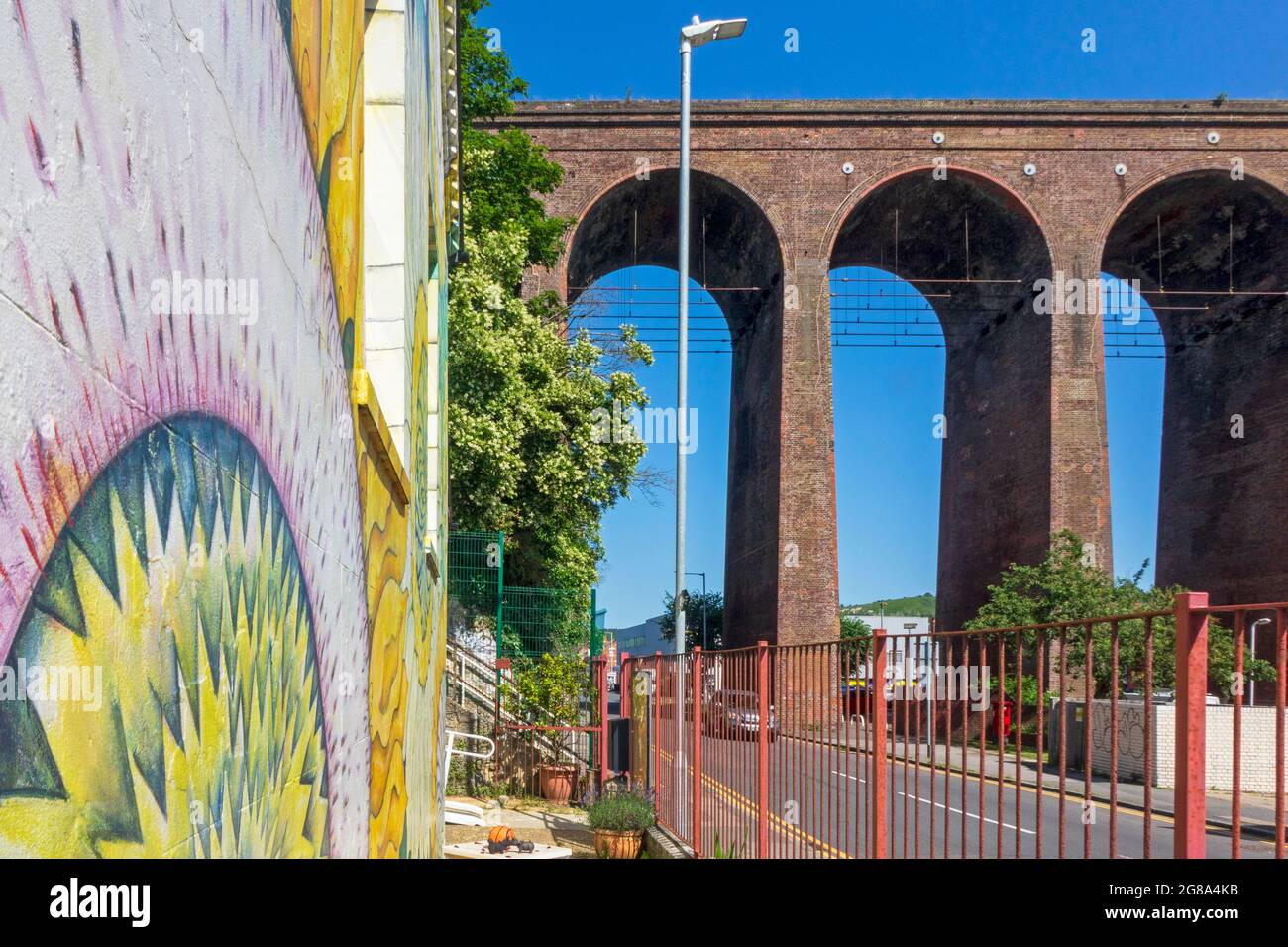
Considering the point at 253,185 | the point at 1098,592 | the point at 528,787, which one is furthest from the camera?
the point at 1098,592

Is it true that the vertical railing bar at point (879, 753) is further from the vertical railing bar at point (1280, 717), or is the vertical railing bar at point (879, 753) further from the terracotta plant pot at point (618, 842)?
the terracotta plant pot at point (618, 842)

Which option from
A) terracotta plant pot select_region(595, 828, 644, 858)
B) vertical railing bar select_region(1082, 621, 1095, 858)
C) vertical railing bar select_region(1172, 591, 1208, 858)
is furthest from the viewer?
terracotta plant pot select_region(595, 828, 644, 858)

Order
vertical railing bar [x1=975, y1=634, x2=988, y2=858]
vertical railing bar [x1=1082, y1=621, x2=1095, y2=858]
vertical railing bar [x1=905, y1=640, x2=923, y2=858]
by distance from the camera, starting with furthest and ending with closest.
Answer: vertical railing bar [x1=905, y1=640, x2=923, y2=858], vertical railing bar [x1=975, y1=634, x2=988, y2=858], vertical railing bar [x1=1082, y1=621, x2=1095, y2=858]

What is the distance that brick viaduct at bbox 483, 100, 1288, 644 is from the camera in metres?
32.4

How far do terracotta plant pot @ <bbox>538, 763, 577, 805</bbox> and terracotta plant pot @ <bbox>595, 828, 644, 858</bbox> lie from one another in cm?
578

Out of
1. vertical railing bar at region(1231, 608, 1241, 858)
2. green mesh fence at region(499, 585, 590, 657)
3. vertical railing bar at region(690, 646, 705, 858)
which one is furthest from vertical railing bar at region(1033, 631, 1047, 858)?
green mesh fence at region(499, 585, 590, 657)

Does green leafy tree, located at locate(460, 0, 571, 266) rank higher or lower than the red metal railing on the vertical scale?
higher

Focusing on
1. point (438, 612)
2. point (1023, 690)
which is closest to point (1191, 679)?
point (1023, 690)

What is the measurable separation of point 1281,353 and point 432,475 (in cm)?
Answer: 3368

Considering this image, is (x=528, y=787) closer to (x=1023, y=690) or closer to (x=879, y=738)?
(x=879, y=738)

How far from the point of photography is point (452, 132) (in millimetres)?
8367

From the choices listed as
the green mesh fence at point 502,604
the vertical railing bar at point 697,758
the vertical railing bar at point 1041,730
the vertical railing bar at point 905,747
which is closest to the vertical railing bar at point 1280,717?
the vertical railing bar at point 1041,730

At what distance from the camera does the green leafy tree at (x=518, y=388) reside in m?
19.7

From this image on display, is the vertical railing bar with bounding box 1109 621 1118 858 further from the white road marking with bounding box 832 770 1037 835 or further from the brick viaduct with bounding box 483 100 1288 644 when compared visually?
the brick viaduct with bounding box 483 100 1288 644
